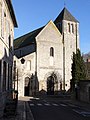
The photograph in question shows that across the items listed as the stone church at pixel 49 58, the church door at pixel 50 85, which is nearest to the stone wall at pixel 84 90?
the stone church at pixel 49 58

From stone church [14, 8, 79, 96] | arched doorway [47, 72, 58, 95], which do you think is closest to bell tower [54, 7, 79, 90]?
stone church [14, 8, 79, 96]

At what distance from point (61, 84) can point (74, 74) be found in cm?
1083

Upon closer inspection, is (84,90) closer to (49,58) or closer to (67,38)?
(49,58)

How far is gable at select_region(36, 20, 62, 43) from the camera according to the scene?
54.3 metres

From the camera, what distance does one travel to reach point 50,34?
55469 millimetres

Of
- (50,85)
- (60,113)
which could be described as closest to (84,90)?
(60,113)

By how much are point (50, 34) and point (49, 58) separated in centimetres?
494

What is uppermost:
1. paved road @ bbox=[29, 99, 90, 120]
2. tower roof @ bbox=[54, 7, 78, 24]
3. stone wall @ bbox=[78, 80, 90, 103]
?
tower roof @ bbox=[54, 7, 78, 24]

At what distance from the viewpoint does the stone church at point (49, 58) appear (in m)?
50.9

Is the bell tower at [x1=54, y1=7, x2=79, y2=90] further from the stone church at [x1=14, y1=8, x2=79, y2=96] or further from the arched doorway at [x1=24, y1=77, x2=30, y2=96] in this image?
the arched doorway at [x1=24, y1=77, x2=30, y2=96]

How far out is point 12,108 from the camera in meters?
17.6

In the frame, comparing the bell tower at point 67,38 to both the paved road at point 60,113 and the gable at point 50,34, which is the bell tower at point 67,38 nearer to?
the gable at point 50,34

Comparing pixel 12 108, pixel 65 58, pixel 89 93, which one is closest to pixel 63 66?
pixel 65 58

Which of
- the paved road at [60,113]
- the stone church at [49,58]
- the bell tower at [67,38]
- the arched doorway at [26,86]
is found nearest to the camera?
the paved road at [60,113]
